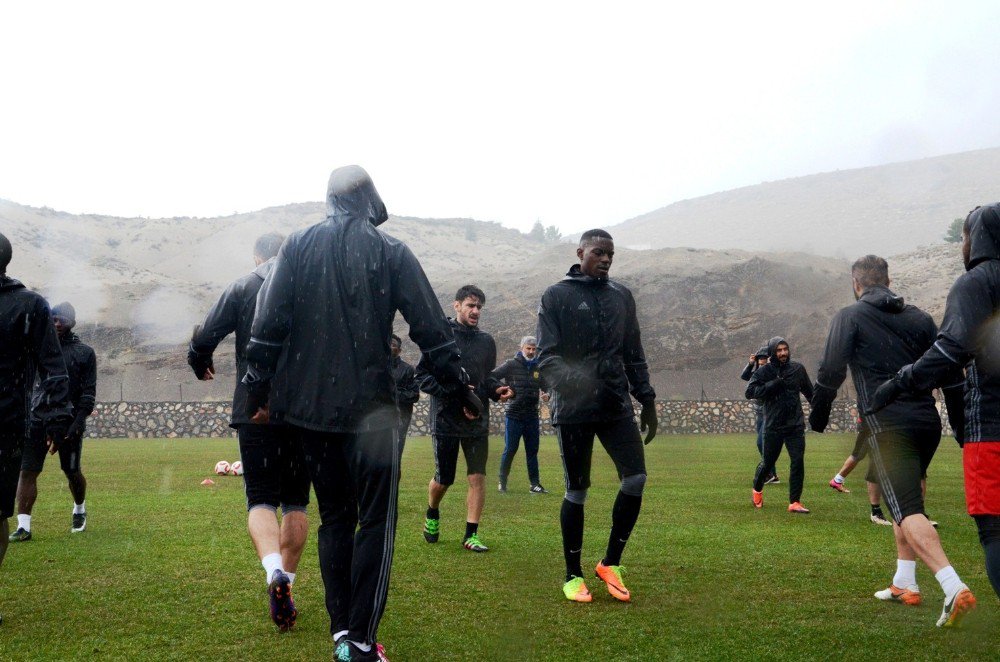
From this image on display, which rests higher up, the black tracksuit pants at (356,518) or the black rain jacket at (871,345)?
the black rain jacket at (871,345)

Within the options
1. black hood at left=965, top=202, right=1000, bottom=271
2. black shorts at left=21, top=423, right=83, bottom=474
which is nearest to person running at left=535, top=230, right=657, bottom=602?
black hood at left=965, top=202, right=1000, bottom=271

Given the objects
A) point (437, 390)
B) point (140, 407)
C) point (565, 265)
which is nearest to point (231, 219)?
point (565, 265)

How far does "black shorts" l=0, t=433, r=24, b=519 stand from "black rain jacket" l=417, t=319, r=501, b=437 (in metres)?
3.40

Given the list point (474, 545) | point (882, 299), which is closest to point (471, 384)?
point (474, 545)

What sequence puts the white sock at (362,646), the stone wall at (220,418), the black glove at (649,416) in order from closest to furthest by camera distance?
the white sock at (362,646) → the black glove at (649,416) → the stone wall at (220,418)

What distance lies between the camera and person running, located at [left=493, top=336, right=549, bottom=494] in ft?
41.5

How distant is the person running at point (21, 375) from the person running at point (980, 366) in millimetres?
4297

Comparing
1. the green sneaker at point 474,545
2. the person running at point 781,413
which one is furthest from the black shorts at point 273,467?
the person running at point 781,413

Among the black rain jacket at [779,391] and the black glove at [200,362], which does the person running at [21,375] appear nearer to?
the black glove at [200,362]

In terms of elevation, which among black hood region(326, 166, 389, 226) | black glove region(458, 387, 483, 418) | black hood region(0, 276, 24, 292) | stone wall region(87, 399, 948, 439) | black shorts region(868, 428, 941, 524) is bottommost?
stone wall region(87, 399, 948, 439)

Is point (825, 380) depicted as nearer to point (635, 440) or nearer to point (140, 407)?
point (635, 440)

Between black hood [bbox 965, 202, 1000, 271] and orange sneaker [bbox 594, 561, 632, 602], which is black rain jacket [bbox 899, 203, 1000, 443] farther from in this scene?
orange sneaker [bbox 594, 561, 632, 602]

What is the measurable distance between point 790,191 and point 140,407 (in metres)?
126

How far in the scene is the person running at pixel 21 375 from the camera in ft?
15.9
